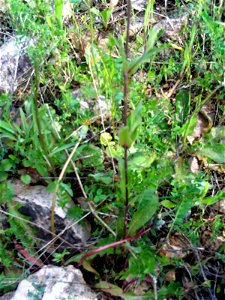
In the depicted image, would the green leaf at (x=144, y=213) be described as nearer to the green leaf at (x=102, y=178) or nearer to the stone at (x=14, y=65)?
the green leaf at (x=102, y=178)

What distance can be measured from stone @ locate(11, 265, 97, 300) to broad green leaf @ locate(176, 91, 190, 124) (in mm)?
981

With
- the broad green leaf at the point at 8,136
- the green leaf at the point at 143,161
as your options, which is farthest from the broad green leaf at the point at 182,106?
the broad green leaf at the point at 8,136

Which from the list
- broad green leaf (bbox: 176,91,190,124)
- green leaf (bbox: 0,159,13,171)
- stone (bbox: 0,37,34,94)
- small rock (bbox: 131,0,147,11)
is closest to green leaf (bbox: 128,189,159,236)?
broad green leaf (bbox: 176,91,190,124)

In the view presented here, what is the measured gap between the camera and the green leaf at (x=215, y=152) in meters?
2.10

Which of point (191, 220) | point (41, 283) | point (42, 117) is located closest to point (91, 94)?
point (42, 117)

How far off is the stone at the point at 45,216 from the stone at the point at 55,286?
0.55ft

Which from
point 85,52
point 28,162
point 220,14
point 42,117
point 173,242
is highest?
point 220,14

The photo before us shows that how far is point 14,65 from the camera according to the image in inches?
99.0

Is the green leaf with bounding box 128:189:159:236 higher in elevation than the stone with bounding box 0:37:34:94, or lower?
lower

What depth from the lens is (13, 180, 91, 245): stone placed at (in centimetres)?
190

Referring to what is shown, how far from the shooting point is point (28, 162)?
2.03m

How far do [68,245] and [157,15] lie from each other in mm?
1681

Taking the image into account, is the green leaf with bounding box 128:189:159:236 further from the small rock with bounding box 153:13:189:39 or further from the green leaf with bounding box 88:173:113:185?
the small rock with bounding box 153:13:189:39

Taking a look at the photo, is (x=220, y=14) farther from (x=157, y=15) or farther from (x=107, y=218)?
(x=107, y=218)
